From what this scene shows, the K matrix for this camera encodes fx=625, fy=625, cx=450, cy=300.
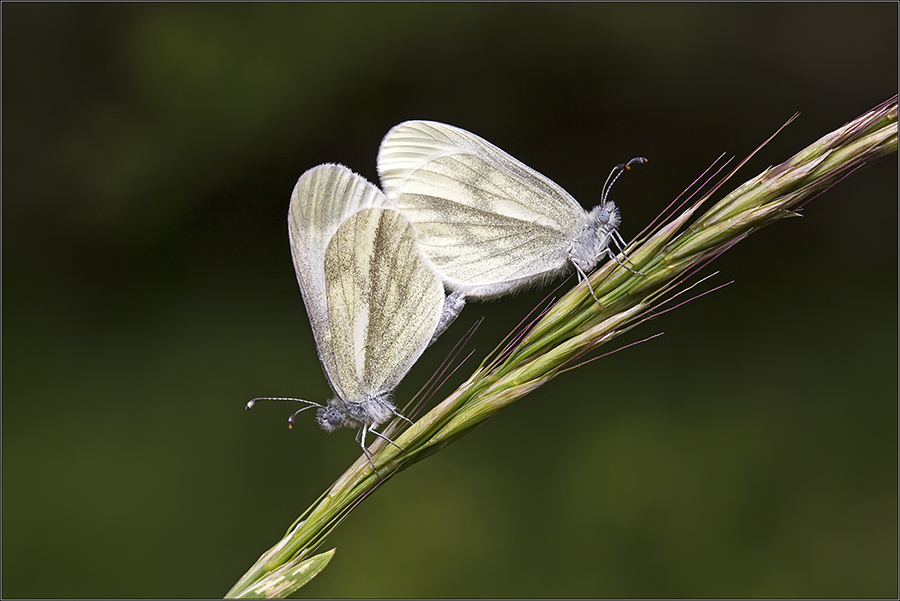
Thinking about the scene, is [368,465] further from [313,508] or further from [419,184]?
[419,184]

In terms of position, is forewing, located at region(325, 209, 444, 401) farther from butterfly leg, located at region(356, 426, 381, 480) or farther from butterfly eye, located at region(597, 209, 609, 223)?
butterfly eye, located at region(597, 209, 609, 223)

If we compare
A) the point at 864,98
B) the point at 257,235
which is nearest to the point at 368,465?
the point at 257,235

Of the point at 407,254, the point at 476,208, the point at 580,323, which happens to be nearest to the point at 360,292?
the point at 407,254

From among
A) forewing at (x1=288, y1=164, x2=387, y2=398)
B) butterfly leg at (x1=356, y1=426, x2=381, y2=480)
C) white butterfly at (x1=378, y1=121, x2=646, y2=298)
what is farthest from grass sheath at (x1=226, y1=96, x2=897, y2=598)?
forewing at (x1=288, y1=164, x2=387, y2=398)

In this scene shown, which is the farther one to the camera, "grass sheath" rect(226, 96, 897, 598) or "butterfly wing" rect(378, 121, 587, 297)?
"butterfly wing" rect(378, 121, 587, 297)

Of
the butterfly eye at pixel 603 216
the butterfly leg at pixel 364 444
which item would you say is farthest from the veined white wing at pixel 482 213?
the butterfly leg at pixel 364 444

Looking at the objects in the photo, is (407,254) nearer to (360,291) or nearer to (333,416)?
(360,291)
